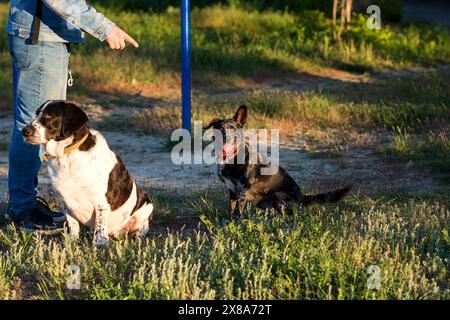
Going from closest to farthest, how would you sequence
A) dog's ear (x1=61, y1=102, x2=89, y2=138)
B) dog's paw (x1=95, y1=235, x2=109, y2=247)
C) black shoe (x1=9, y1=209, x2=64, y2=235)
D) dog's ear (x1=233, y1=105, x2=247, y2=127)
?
dog's ear (x1=61, y1=102, x2=89, y2=138), dog's paw (x1=95, y1=235, x2=109, y2=247), black shoe (x1=9, y1=209, x2=64, y2=235), dog's ear (x1=233, y1=105, x2=247, y2=127)

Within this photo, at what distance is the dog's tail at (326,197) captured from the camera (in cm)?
699

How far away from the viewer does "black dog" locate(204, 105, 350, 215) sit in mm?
7059

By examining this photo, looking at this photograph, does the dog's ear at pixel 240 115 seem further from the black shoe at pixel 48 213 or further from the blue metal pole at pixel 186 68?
the blue metal pole at pixel 186 68

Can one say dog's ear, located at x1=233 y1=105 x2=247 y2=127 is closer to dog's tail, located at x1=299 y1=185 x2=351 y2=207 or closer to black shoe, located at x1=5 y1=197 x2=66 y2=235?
dog's tail, located at x1=299 y1=185 x2=351 y2=207

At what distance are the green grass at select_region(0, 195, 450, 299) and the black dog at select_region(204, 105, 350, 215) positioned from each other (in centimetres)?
37

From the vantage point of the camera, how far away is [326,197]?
7.04 m

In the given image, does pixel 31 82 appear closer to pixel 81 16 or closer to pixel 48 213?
pixel 81 16

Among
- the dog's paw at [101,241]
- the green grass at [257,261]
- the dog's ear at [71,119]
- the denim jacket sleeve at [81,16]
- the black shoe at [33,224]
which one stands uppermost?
the denim jacket sleeve at [81,16]

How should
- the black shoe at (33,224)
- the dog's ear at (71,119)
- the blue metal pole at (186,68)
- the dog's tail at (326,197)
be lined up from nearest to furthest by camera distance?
the dog's ear at (71,119) → the black shoe at (33,224) → the dog's tail at (326,197) → the blue metal pole at (186,68)

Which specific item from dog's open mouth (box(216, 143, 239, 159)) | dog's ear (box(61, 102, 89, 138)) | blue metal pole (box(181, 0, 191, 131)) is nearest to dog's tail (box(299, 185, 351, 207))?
dog's open mouth (box(216, 143, 239, 159))

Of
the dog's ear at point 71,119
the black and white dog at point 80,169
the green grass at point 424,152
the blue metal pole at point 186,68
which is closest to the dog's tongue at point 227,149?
the black and white dog at point 80,169

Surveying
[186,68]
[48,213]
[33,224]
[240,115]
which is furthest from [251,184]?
[186,68]

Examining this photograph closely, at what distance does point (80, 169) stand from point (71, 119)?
369 millimetres
